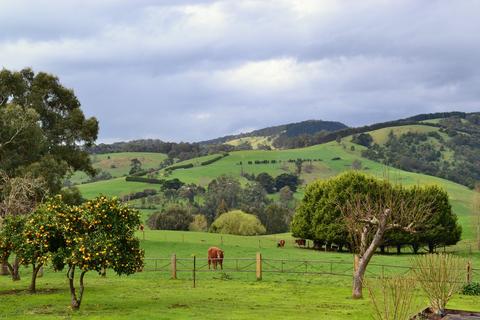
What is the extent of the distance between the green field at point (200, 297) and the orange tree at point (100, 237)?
7.51ft

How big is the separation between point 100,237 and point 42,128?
126 ft

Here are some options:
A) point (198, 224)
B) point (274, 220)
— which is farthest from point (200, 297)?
point (274, 220)

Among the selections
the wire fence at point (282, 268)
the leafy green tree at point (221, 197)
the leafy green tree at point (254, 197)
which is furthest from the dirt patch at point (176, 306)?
the leafy green tree at point (254, 197)

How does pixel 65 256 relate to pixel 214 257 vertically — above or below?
above

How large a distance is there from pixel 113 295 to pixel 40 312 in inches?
265

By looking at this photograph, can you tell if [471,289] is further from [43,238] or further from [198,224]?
[198,224]

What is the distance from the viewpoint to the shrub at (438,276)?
77.4 feet

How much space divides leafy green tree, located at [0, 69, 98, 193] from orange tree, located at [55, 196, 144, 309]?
25.1 meters

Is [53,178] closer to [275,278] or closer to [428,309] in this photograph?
[275,278]

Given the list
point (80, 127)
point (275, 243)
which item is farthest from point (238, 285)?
point (275, 243)

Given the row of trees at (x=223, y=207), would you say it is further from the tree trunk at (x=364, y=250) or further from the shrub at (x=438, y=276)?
the shrub at (x=438, y=276)

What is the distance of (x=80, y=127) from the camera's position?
194ft

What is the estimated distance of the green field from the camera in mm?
25016

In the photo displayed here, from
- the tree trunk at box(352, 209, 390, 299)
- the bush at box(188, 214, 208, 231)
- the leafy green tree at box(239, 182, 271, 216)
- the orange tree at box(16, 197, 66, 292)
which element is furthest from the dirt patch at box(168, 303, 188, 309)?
the leafy green tree at box(239, 182, 271, 216)
